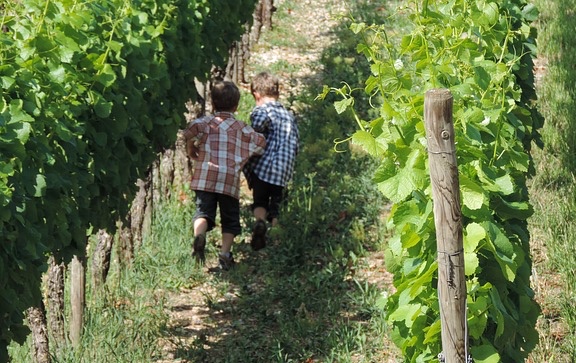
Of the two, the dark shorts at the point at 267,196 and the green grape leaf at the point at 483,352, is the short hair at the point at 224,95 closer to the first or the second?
the dark shorts at the point at 267,196

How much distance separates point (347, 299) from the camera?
751cm

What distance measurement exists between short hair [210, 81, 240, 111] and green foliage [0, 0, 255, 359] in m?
0.63

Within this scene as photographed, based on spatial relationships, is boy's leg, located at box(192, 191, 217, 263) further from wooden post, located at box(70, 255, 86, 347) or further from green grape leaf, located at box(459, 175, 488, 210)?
green grape leaf, located at box(459, 175, 488, 210)

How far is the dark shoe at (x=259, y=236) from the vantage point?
836cm

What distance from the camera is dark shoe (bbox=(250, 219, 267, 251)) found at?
8359 millimetres

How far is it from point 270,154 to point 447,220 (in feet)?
18.0

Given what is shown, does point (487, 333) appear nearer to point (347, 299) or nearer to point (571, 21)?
point (347, 299)

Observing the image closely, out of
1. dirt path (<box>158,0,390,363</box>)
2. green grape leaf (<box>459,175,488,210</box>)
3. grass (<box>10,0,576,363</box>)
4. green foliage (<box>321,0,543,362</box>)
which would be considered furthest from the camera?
dirt path (<box>158,0,390,363</box>)

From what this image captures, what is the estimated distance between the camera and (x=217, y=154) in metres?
8.10

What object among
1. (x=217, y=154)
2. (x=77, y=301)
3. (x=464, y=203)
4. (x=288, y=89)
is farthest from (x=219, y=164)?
(x=288, y=89)

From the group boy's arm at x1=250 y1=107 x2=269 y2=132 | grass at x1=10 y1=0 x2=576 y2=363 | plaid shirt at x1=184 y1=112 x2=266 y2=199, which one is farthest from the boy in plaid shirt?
boy's arm at x1=250 y1=107 x2=269 y2=132

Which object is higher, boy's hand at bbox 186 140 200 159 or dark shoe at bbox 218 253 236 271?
boy's hand at bbox 186 140 200 159

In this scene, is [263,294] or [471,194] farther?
[263,294]

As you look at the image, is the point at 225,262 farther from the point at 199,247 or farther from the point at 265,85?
the point at 265,85
